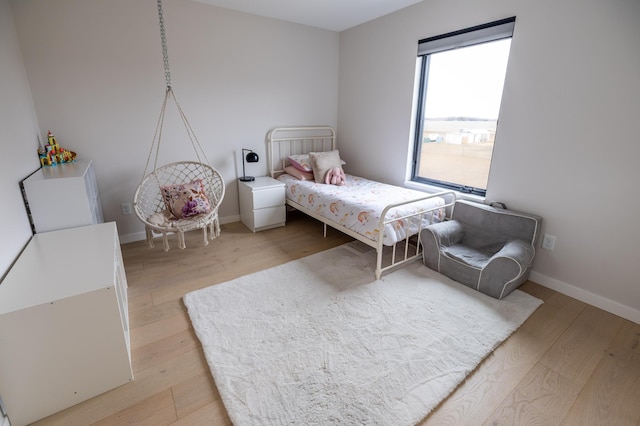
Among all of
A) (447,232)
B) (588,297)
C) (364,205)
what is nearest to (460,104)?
(447,232)

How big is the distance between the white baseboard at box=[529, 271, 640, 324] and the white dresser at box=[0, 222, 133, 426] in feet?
10.2

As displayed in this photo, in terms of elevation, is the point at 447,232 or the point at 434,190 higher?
the point at 434,190

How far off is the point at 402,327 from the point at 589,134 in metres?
1.95

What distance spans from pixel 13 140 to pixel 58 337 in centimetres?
143

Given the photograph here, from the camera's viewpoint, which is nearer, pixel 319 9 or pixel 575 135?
pixel 575 135

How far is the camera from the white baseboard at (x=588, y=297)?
2.17 m

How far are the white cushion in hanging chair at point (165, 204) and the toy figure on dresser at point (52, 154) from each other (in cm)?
63

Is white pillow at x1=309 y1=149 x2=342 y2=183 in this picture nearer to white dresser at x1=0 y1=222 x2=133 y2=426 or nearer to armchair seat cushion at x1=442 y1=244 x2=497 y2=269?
armchair seat cushion at x1=442 y1=244 x2=497 y2=269

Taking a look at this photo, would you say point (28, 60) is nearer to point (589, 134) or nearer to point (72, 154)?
point (72, 154)

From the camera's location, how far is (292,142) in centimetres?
422

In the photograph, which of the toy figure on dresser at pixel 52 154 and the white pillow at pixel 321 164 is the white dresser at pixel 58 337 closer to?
the toy figure on dresser at pixel 52 154

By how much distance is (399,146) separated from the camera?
3.65 meters

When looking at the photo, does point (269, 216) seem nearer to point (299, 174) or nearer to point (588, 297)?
point (299, 174)

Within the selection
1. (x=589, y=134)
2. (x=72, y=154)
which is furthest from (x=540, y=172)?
(x=72, y=154)
